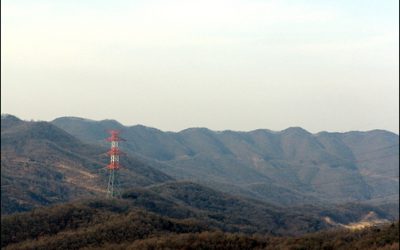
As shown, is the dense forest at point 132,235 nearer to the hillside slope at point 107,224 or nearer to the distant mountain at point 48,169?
the hillside slope at point 107,224

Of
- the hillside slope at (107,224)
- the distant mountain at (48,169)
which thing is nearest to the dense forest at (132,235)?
the hillside slope at (107,224)

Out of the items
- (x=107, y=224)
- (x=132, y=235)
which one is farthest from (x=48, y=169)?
(x=132, y=235)

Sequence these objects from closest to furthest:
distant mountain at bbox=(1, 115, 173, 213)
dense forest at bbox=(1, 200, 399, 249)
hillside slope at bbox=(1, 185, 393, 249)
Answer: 1. dense forest at bbox=(1, 200, 399, 249)
2. hillside slope at bbox=(1, 185, 393, 249)
3. distant mountain at bbox=(1, 115, 173, 213)

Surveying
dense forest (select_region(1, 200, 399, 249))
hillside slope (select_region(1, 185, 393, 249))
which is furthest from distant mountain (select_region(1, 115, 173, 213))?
dense forest (select_region(1, 200, 399, 249))

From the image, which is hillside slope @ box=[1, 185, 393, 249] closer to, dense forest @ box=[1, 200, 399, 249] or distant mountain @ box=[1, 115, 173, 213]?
dense forest @ box=[1, 200, 399, 249]

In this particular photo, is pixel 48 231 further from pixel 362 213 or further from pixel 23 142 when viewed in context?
pixel 362 213

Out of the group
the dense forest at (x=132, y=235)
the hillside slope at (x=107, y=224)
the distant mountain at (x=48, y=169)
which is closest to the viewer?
the dense forest at (x=132, y=235)

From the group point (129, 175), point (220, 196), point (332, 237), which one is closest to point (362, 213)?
point (220, 196)

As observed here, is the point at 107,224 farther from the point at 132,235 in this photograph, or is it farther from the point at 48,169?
the point at 48,169

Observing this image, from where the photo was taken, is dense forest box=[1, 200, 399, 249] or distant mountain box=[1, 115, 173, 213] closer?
dense forest box=[1, 200, 399, 249]
